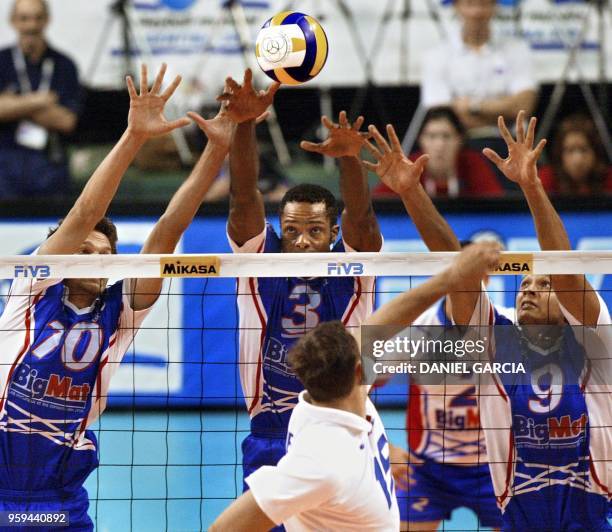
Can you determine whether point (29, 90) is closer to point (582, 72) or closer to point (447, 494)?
point (582, 72)

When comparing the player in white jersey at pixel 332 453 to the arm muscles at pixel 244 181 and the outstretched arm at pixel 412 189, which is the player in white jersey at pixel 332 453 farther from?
the arm muscles at pixel 244 181

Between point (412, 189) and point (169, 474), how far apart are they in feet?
13.9

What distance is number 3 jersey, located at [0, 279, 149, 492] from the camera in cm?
515

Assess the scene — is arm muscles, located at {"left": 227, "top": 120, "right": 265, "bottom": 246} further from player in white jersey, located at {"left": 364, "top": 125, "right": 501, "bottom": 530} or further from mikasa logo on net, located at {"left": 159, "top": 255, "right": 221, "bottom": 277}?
player in white jersey, located at {"left": 364, "top": 125, "right": 501, "bottom": 530}

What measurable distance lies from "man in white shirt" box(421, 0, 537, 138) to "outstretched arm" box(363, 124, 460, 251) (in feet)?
16.7

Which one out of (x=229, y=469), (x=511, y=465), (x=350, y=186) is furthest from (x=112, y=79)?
(x=511, y=465)

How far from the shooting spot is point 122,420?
10102mm

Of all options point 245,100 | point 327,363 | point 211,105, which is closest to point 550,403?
point 327,363

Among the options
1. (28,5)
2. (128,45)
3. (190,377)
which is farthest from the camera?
(128,45)

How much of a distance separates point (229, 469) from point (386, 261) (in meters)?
3.88

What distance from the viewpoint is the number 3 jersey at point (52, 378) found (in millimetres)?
5148

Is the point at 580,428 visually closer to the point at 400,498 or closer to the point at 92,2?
the point at 400,498

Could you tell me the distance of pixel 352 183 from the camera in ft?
18.2

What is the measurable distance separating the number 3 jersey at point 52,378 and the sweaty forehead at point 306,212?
943mm
